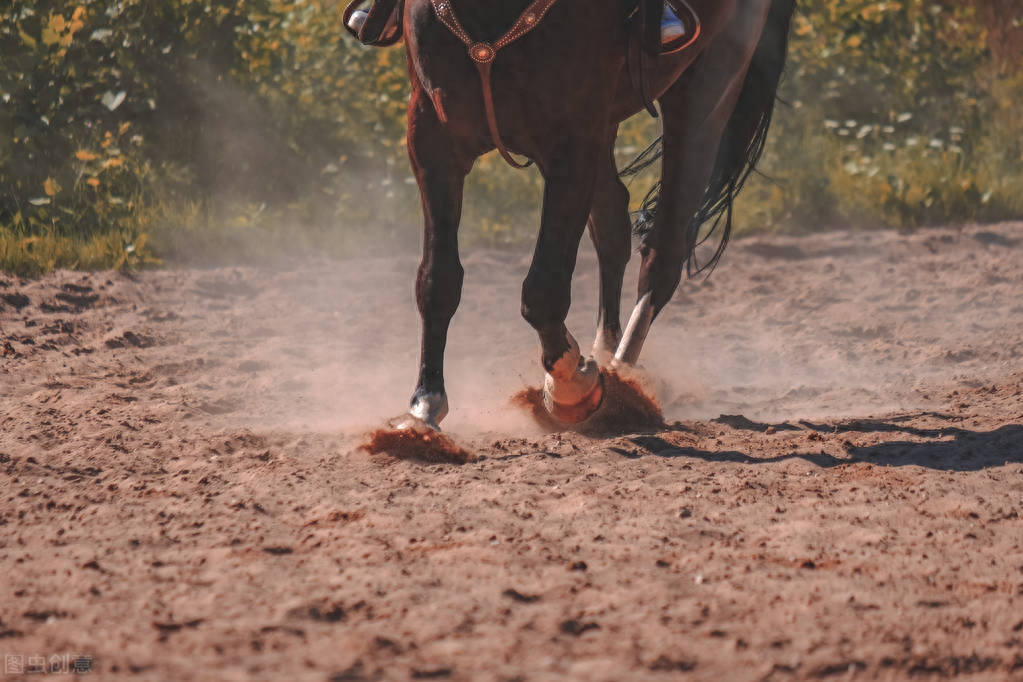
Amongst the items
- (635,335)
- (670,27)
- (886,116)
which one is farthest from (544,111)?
(886,116)

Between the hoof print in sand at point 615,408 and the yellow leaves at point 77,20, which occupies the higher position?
the yellow leaves at point 77,20

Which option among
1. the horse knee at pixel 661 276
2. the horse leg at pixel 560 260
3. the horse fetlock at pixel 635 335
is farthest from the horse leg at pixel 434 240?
the horse knee at pixel 661 276

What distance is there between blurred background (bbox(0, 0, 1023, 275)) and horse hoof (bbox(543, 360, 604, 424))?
11.2 feet

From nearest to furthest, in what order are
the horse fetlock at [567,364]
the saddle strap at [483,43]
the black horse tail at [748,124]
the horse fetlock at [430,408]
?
the saddle strap at [483,43]
the horse fetlock at [430,408]
the horse fetlock at [567,364]
the black horse tail at [748,124]

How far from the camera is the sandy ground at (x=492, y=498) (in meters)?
2.51

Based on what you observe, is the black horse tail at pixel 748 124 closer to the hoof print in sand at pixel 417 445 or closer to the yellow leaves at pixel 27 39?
the hoof print in sand at pixel 417 445

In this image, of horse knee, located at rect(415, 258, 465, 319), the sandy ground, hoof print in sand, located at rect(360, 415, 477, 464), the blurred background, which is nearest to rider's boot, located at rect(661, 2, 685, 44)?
horse knee, located at rect(415, 258, 465, 319)

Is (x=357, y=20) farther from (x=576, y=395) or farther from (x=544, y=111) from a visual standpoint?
(x=576, y=395)

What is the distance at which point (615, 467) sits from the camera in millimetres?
4012

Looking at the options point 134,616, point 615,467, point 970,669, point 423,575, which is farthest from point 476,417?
point 970,669

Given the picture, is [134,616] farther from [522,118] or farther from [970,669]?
[522,118]

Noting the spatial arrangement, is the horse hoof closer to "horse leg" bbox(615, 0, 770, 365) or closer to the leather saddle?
"horse leg" bbox(615, 0, 770, 365)

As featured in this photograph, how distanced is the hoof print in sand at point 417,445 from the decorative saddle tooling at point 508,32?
0.88 meters

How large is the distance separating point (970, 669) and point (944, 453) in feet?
6.20
